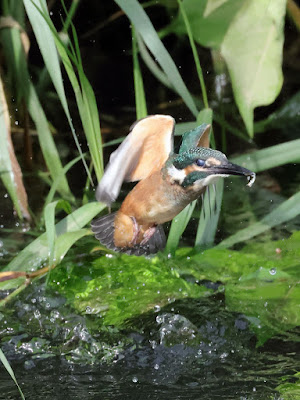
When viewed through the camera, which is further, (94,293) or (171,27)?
(171,27)

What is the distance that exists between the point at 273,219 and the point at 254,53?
49cm

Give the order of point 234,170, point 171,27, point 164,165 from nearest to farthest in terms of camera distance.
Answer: point 234,170, point 164,165, point 171,27

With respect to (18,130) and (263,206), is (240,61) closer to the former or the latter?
(263,206)

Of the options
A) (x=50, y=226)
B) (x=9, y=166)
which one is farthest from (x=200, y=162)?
(x=9, y=166)

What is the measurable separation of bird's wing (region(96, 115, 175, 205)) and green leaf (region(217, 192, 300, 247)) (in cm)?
89

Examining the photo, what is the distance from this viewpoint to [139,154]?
1.37 m

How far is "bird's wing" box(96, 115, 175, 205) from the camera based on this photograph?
48.3 inches

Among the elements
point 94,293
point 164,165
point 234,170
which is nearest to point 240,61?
point 94,293

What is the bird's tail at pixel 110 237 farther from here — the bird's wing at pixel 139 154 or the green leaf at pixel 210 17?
the green leaf at pixel 210 17

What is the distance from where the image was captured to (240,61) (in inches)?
86.5

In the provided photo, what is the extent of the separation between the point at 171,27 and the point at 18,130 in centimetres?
71

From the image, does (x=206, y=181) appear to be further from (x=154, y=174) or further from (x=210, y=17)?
(x=210, y=17)

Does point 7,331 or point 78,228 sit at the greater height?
point 78,228

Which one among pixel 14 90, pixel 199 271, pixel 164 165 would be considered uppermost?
pixel 164 165
